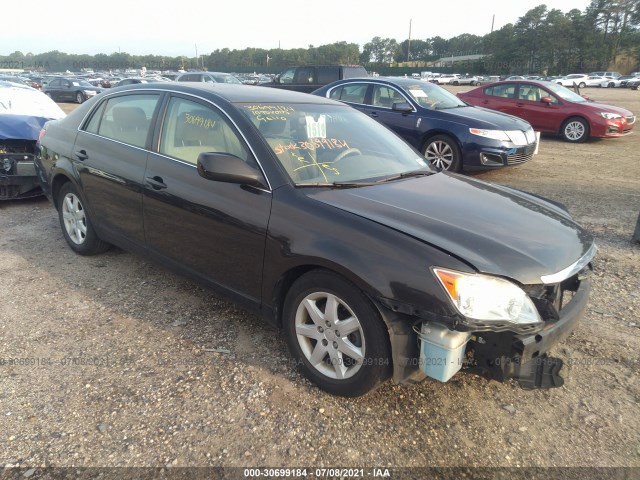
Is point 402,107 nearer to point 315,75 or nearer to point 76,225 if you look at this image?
point 76,225

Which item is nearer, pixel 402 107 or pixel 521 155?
pixel 521 155

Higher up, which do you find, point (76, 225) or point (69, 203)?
point (69, 203)

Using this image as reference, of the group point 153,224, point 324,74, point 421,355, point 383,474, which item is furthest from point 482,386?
point 324,74

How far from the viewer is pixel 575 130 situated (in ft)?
37.5

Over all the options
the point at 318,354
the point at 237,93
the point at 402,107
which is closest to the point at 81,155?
the point at 237,93

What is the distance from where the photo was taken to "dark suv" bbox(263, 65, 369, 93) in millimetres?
15424

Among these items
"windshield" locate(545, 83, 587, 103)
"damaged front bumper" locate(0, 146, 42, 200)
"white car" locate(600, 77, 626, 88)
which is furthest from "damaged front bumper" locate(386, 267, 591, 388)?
"white car" locate(600, 77, 626, 88)

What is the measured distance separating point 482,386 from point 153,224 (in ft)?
8.03

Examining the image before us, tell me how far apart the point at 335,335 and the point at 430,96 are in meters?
6.76

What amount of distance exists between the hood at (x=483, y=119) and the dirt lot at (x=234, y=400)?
4148mm

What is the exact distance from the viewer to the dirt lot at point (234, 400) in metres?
2.27

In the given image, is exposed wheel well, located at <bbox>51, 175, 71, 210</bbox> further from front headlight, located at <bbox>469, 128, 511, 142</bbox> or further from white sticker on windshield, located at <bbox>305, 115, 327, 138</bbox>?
front headlight, located at <bbox>469, 128, 511, 142</bbox>

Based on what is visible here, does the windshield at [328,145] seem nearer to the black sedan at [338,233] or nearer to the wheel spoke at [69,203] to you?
the black sedan at [338,233]

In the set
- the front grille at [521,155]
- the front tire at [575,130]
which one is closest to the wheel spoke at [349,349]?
the front grille at [521,155]
